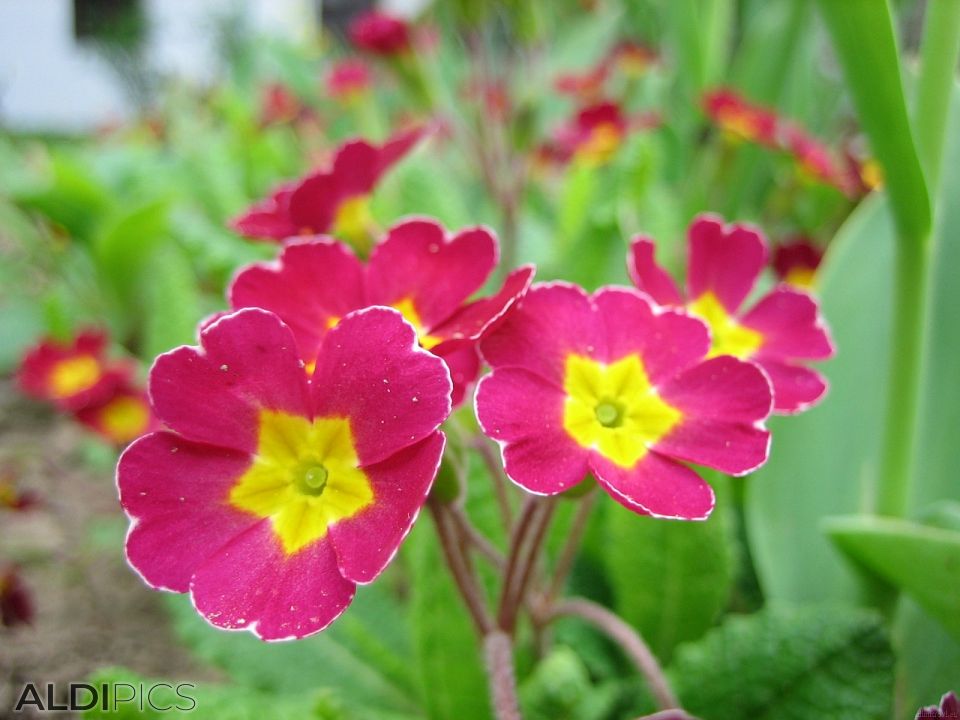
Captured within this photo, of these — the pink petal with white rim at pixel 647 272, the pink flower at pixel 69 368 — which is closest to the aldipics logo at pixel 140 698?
the pink petal with white rim at pixel 647 272

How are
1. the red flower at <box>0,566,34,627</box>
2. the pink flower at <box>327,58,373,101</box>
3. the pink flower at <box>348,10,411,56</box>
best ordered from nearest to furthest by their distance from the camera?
the red flower at <box>0,566,34,627</box>
the pink flower at <box>348,10,411,56</box>
the pink flower at <box>327,58,373,101</box>

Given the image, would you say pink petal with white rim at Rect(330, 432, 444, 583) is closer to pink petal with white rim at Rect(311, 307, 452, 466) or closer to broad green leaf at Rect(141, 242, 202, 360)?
pink petal with white rim at Rect(311, 307, 452, 466)

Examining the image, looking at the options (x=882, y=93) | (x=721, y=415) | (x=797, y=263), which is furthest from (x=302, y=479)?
(x=797, y=263)

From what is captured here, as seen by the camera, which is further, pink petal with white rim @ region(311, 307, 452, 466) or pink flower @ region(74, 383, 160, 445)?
pink flower @ region(74, 383, 160, 445)

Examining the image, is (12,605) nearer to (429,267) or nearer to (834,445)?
(429,267)

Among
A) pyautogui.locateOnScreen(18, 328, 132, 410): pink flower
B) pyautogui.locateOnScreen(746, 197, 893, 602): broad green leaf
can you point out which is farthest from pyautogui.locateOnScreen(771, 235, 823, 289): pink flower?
pyautogui.locateOnScreen(18, 328, 132, 410): pink flower

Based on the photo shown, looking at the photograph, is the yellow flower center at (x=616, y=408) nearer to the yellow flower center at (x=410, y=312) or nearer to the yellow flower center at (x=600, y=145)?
the yellow flower center at (x=410, y=312)

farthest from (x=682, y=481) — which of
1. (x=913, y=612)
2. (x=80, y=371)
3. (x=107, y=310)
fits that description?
(x=107, y=310)
